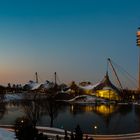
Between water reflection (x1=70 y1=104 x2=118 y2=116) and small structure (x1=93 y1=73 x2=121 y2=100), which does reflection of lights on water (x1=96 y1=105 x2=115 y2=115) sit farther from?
small structure (x1=93 y1=73 x2=121 y2=100)

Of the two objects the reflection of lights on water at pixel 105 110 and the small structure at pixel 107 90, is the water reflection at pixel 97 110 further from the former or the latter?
the small structure at pixel 107 90

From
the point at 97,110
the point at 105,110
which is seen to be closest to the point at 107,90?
the point at 105,110

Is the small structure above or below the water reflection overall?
above

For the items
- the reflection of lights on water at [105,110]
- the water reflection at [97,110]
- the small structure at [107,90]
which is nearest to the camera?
the water reflection at [97,110]

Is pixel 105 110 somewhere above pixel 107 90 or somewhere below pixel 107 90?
below

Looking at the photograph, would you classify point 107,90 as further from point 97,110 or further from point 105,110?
point 97,110

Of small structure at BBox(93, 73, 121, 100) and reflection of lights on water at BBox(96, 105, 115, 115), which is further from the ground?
small structure at BBox(93, 73, 121, 100)

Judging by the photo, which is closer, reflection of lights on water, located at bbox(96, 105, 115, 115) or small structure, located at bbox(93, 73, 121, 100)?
reflection of lights on water, located at bbox(96, 105, 115, 115)

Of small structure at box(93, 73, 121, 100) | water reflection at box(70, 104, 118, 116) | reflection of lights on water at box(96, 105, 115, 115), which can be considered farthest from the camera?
small structure at box(93, 73, 121, 100)

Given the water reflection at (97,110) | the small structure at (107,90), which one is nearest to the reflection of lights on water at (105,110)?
the water reflection at (97,110)

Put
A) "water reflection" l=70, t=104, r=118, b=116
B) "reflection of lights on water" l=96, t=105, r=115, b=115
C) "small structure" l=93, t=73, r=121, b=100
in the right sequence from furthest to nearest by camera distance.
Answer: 1. "small structure" l=93, t=73, r=121, b=100
2. "reflection of lights on water" l=96, t=105, r=115, b=115
3. "water reflection" l=70, t=104, r=118, b=116

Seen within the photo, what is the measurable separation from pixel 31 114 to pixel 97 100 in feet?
206

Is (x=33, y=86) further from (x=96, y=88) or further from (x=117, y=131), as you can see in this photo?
(x=117, y=131)

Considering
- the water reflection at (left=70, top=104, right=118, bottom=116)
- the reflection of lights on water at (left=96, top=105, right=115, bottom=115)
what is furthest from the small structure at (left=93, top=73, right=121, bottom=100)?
the water reflection at (left=70, top=104, right=118, bottom=116)
